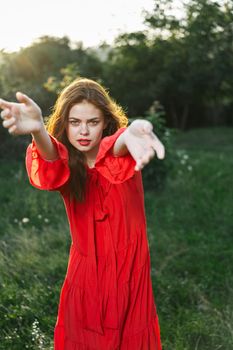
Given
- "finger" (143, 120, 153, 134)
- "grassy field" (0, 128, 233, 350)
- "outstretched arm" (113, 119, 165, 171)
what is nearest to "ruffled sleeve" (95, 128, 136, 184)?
"outstretched arm" (113, 119, 165, 171)

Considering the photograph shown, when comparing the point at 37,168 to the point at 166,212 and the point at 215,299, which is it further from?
the point at 166,212

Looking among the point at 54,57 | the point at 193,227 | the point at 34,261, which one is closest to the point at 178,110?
the point at 54,57

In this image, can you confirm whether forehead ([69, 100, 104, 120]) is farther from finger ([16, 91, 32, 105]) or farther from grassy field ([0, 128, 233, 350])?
grassy field ([0, 128, 233, 350])

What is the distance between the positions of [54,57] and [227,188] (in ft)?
44.2

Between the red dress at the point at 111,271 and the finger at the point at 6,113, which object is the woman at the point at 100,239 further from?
the finger at the point at 6,113

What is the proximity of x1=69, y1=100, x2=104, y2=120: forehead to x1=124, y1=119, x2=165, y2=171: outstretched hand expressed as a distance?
18.8 inches

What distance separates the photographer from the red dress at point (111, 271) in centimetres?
192

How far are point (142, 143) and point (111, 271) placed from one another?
71 cm

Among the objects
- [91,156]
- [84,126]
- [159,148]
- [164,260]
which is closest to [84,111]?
[84,126]

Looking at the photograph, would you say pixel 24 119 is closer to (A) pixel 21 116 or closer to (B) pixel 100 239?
(A) pixel 21 116

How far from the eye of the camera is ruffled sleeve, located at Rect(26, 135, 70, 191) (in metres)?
1.71

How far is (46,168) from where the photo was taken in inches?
67.4

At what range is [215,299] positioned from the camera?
11.4ft

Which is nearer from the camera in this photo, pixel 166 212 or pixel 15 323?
pixel 15 323
